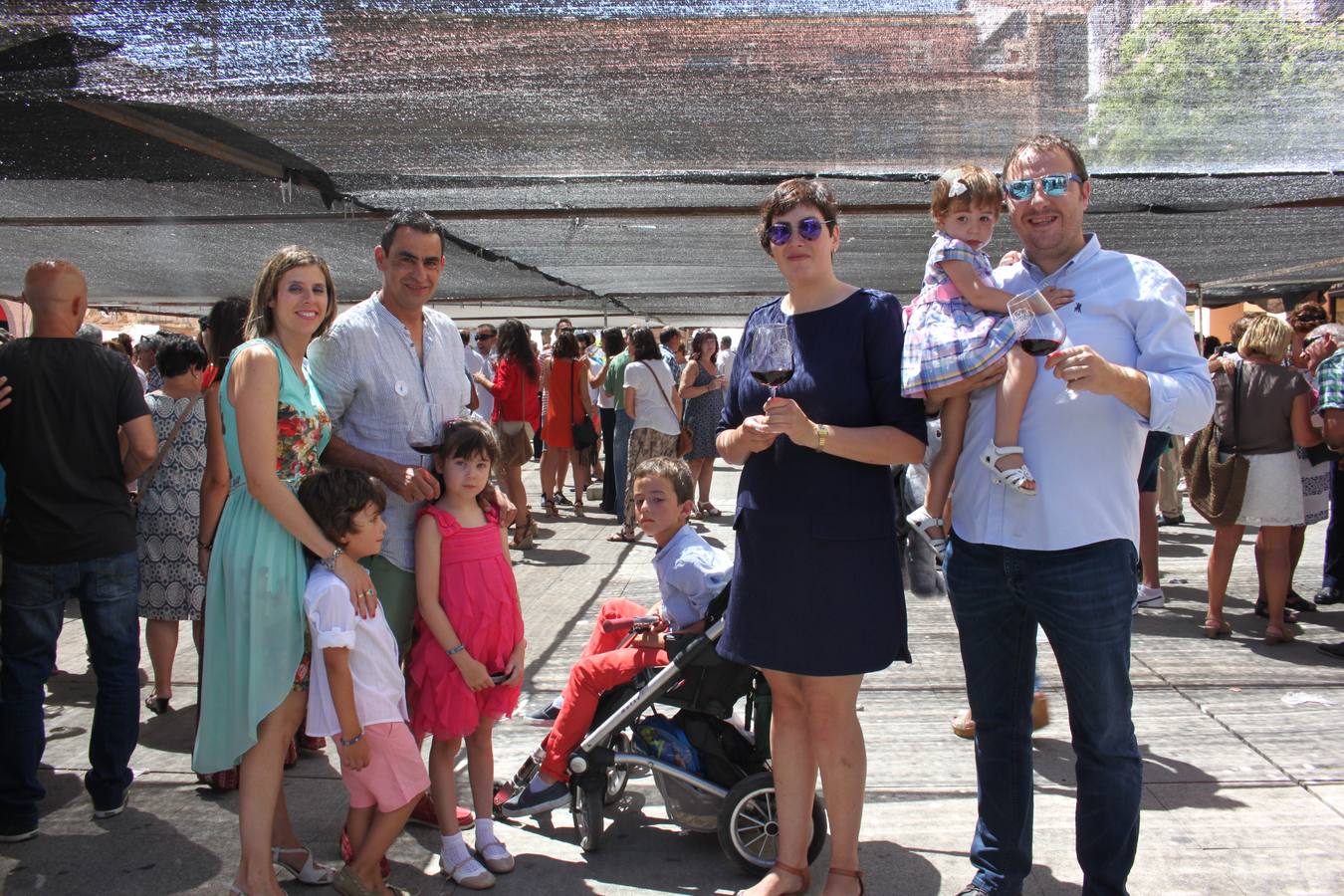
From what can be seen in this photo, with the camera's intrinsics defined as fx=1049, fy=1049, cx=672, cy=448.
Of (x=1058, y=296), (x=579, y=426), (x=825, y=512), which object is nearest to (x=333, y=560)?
(x=825, y=512)

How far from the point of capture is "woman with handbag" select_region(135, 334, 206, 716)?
14.9ft

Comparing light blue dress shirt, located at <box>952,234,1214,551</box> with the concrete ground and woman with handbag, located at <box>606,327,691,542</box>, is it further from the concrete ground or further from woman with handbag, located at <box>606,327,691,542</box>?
woman with handbag, located at <box>606,327,691,542</box>

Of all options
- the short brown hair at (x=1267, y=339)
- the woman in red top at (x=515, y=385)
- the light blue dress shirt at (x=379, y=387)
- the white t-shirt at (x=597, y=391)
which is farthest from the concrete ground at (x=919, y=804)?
the white t-shirt at (x=597, y=391)

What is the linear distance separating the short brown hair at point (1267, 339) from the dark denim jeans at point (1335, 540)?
1278 millimetres

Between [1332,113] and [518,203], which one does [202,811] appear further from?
[1332,113]

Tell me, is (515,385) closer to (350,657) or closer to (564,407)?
(564,407)

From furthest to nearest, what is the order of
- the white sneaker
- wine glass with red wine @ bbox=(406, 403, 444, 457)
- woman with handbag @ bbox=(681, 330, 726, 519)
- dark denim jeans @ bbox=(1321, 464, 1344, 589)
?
1. woman with handbag @ bbox=(681, 330, 726, 519)
2. dark denim jeans @ bbox=(1321, 464, 1344, 589)
3. the white sneaker
4. wine glass with red wine @ bbox=(406, 403, 444, 457)

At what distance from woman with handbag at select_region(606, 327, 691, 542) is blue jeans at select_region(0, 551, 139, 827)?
5556mm

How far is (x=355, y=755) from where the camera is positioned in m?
2.84

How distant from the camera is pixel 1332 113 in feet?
14.7

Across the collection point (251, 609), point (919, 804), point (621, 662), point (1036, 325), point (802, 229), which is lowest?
point (919, 804)

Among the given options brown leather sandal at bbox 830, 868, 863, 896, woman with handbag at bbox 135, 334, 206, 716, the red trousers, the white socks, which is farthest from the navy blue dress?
woman with handbag at bbox 135, 334, 206, 716

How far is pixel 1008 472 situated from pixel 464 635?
168 centimetres

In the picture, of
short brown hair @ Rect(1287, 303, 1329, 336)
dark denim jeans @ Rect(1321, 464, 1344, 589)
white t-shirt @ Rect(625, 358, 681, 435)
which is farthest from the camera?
white t-shirt @ Rect(625, 358, 681, 435)
